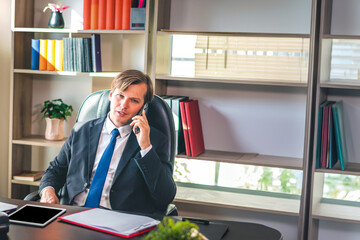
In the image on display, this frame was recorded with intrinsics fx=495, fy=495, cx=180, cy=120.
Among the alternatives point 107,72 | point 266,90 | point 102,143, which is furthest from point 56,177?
point 266,90

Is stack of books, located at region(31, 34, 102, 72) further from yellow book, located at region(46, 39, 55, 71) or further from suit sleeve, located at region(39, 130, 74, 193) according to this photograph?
suit sleeve, located at region(39, 130, 74, 193)

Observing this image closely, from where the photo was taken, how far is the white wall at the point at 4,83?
364 centimetres

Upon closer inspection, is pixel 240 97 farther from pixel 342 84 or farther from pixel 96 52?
pixel 96 52

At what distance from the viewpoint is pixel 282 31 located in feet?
10.4

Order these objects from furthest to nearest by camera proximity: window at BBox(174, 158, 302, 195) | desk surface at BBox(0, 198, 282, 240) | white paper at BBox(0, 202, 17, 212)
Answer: window at BBox(174, 158, 302, 195) → white paper at BBox(0, 202, 17, 212) → desk surface at BBox(0, 198, 282, 240)

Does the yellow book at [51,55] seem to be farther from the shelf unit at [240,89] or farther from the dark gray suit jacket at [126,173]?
the dark gray suit jacket at [126,173]

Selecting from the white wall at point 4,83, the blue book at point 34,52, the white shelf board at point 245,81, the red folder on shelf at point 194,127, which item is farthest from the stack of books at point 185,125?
the white wall at point 4,83

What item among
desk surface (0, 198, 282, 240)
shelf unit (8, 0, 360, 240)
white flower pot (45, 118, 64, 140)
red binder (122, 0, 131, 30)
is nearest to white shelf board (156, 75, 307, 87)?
shelf unit (8, 0, 360, 240)

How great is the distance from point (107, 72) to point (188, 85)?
56cm

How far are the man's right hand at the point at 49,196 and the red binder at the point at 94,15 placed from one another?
1.46 metres

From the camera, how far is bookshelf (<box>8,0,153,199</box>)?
345 cm

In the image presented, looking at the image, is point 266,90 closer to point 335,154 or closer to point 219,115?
point 219,115

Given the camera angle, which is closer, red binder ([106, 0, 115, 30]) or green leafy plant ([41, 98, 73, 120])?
red binder ([106, 0, 115, 30])

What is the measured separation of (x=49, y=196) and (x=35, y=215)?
0.40 meters
